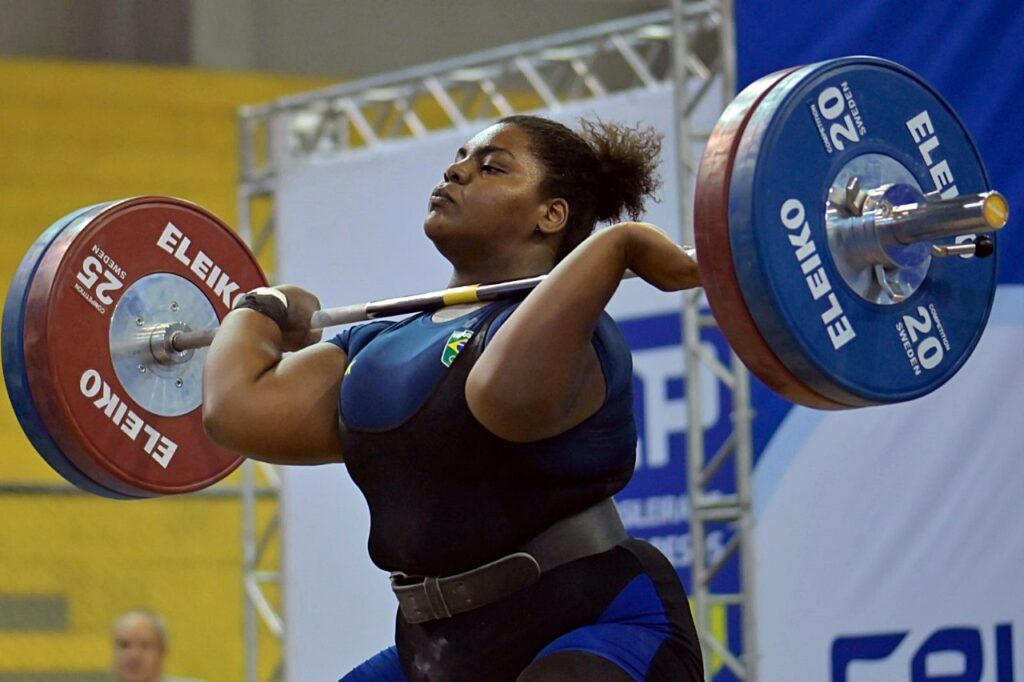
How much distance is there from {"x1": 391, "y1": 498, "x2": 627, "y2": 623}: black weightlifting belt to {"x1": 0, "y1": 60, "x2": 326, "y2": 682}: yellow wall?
456 cm

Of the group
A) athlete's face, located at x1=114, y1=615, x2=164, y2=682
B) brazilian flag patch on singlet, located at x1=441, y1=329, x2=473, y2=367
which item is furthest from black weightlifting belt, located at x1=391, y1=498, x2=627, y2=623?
athlete's face, located at x1=114, y1=615, x2=164, y2=682

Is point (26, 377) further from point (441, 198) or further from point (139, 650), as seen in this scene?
point (139, 650)

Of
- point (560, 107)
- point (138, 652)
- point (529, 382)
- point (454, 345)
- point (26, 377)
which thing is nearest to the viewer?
point (529, 382)

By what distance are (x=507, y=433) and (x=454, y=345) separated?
0.20m

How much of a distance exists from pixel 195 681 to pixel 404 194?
2.21 meters

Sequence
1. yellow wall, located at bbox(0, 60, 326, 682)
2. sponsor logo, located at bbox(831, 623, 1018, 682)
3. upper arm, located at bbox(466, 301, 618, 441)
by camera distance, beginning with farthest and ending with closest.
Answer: yellow wall, located at bbox(0, 60, 326, 682)
sponsor logo, located at bbox(831, 623, 1018, 682)
upper arm, located at bbox(466, 301, 618, 441)

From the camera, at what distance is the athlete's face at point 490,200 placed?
8.34 ft

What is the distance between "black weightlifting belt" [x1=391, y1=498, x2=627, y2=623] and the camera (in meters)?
2.35

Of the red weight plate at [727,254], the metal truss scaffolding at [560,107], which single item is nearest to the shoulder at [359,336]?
the red weight plate at [727,254]

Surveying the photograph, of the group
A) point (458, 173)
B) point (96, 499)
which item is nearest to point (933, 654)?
point (458, 173)

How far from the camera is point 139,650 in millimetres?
5129

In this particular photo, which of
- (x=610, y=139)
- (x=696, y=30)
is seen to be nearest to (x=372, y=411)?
(x=610, y=139)

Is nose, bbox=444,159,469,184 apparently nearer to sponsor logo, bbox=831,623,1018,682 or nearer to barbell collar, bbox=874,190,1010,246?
barbell collar, bbox=874,190,1010,246

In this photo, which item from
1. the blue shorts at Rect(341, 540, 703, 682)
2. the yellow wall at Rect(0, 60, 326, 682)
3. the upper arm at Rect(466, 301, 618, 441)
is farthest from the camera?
the yellow wall at Rect(0, 60, 326, 682)
